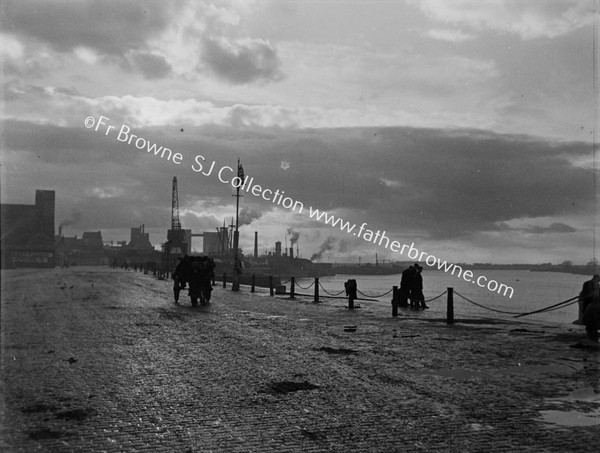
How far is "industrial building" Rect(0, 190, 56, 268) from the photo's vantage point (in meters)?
124

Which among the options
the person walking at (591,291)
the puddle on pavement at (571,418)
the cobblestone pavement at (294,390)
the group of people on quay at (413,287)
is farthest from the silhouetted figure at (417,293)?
the puddle on pavement at (571,418)

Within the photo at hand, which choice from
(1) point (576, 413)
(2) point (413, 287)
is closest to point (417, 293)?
(2) point (413, 287)

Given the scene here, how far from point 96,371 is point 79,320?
29.2 ft

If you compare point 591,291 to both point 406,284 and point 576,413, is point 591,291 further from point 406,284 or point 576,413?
point 406,284

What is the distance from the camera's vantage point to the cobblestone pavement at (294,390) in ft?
19.3

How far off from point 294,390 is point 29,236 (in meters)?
133

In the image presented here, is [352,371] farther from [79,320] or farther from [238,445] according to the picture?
[79,320]

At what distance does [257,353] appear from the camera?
11.6 metres

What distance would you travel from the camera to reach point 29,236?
129750mm

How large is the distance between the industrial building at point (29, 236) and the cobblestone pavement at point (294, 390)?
118 metres

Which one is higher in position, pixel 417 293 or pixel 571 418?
pixel 417 293

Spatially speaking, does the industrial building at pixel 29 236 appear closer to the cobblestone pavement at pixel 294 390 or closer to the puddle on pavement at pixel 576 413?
the cobblestone pavement at pixel 294 390

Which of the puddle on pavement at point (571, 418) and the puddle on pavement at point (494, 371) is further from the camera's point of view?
the puddle on pavement at point (494, 371)

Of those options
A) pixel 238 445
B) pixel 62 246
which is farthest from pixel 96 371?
pixel 62 246
